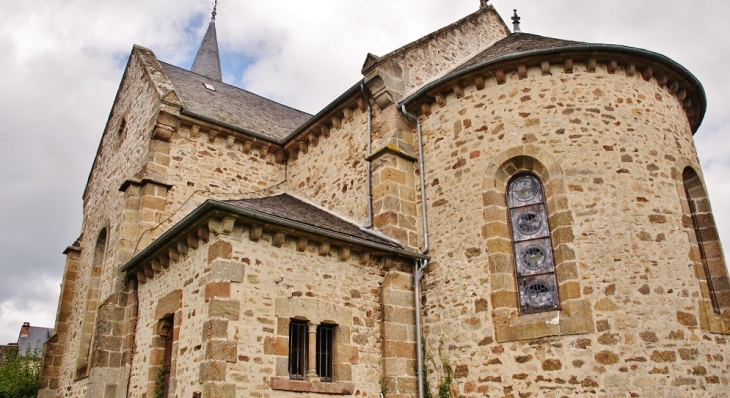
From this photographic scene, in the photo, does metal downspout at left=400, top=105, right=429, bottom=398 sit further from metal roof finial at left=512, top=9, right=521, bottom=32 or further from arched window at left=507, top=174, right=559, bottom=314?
metal roof finial at left=512, top=9, right=521, bottom=32

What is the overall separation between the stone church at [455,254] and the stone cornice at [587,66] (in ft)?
0.11

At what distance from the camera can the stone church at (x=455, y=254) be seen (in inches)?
311

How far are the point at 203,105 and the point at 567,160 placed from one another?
8992mm

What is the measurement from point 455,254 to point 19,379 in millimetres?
13736

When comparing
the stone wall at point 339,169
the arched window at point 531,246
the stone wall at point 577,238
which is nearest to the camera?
the stone wall at point 577,238

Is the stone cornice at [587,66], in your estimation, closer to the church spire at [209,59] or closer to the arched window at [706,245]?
the arched window at [706,245]

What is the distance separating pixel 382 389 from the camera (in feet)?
28.9

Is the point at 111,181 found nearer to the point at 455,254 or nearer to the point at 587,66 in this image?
the point at 455,254

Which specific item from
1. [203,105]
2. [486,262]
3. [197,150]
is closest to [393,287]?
[486,262]

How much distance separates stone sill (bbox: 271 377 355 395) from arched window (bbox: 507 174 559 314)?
115 inches

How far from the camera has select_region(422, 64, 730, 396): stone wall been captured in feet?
26.0

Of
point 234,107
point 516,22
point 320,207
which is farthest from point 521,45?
point 234,107

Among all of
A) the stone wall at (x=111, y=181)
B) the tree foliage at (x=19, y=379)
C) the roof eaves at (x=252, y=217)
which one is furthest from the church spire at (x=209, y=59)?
the roof eaves at (x=252, y=217)

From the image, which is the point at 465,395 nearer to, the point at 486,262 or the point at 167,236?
the point at 486,262
